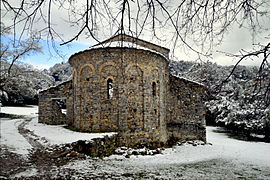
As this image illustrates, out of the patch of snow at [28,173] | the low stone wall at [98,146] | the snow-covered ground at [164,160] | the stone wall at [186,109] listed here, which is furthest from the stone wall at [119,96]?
the patch of snow at [28,173]

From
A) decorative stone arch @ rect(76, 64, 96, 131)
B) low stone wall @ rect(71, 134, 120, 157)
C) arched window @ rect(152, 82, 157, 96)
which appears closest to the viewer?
low stone wall @ rect(71, 134, 120, 157)

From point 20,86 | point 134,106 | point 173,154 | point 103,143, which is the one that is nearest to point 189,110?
point 173,154

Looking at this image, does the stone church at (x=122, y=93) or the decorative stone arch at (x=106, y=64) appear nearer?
the stone church at (x=122, y=93)

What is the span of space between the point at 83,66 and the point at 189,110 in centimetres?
703

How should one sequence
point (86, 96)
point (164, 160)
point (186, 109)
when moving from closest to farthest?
1. point (164, 160)
2. point (86, 96)
3. point (186, 109)

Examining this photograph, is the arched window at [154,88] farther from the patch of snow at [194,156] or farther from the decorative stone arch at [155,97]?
the patch of snow at [194,156]

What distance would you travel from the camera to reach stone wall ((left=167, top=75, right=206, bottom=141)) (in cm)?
1209

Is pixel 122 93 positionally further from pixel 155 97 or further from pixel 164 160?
pixel 164 160

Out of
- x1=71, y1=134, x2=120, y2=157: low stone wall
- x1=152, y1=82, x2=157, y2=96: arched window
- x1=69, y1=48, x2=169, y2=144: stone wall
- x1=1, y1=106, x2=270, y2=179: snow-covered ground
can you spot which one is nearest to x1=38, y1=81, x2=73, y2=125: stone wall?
x1=69, y1=48, x2=169, y2=144: stone wall

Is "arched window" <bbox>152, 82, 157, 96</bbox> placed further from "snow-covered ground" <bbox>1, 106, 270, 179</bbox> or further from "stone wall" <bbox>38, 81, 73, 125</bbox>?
"stone wall" <bbox>38, 81, 73, 125</bbox>

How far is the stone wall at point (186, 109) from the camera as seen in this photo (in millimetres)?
12094

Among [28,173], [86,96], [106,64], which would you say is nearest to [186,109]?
[106,64]

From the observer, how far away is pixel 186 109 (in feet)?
40.4

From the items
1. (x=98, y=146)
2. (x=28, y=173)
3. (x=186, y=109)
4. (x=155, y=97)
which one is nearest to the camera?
(x=28, y=173)
